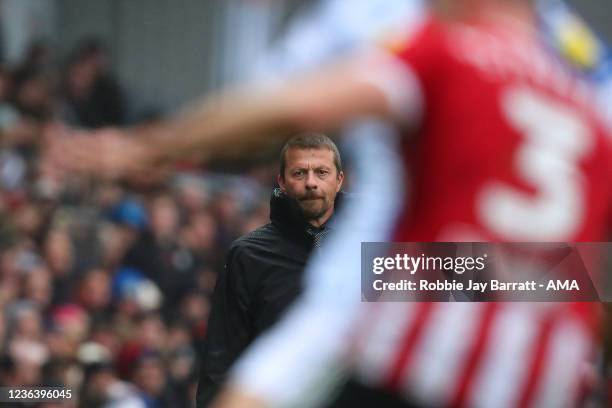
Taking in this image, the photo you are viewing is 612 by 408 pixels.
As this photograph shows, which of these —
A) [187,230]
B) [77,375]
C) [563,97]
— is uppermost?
[563,97]

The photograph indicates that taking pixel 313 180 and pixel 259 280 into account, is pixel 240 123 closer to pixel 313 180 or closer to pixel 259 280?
pixel 313 180

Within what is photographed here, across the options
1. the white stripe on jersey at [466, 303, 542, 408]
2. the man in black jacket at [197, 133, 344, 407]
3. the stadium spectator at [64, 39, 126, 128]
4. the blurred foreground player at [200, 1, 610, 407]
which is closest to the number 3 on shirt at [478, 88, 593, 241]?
the blurred foreground player at [200, 1, 610, 407]

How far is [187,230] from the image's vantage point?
32.8ft

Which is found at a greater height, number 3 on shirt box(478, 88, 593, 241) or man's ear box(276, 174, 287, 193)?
number 3 on shirt box(478, 88, 593, 241)

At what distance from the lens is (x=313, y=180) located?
4160 mm

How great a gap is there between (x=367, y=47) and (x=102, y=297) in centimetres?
667

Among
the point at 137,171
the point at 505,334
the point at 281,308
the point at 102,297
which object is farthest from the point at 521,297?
the point at 102,297

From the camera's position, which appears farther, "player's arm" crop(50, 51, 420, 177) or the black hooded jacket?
the black hooded jacket

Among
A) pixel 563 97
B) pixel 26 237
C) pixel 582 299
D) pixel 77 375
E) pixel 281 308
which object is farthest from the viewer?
pixel 26 237

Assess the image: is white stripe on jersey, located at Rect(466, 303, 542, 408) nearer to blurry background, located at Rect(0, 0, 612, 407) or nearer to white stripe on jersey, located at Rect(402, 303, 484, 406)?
white stripe on jersey, located at Rect(402, 303, 484, 406)

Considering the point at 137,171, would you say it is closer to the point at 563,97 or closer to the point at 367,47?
the point at 367,47

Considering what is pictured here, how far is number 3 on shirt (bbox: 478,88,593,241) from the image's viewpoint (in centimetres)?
210

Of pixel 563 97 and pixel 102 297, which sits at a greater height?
pixel 563 97

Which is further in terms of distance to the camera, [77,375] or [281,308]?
[77,375]
